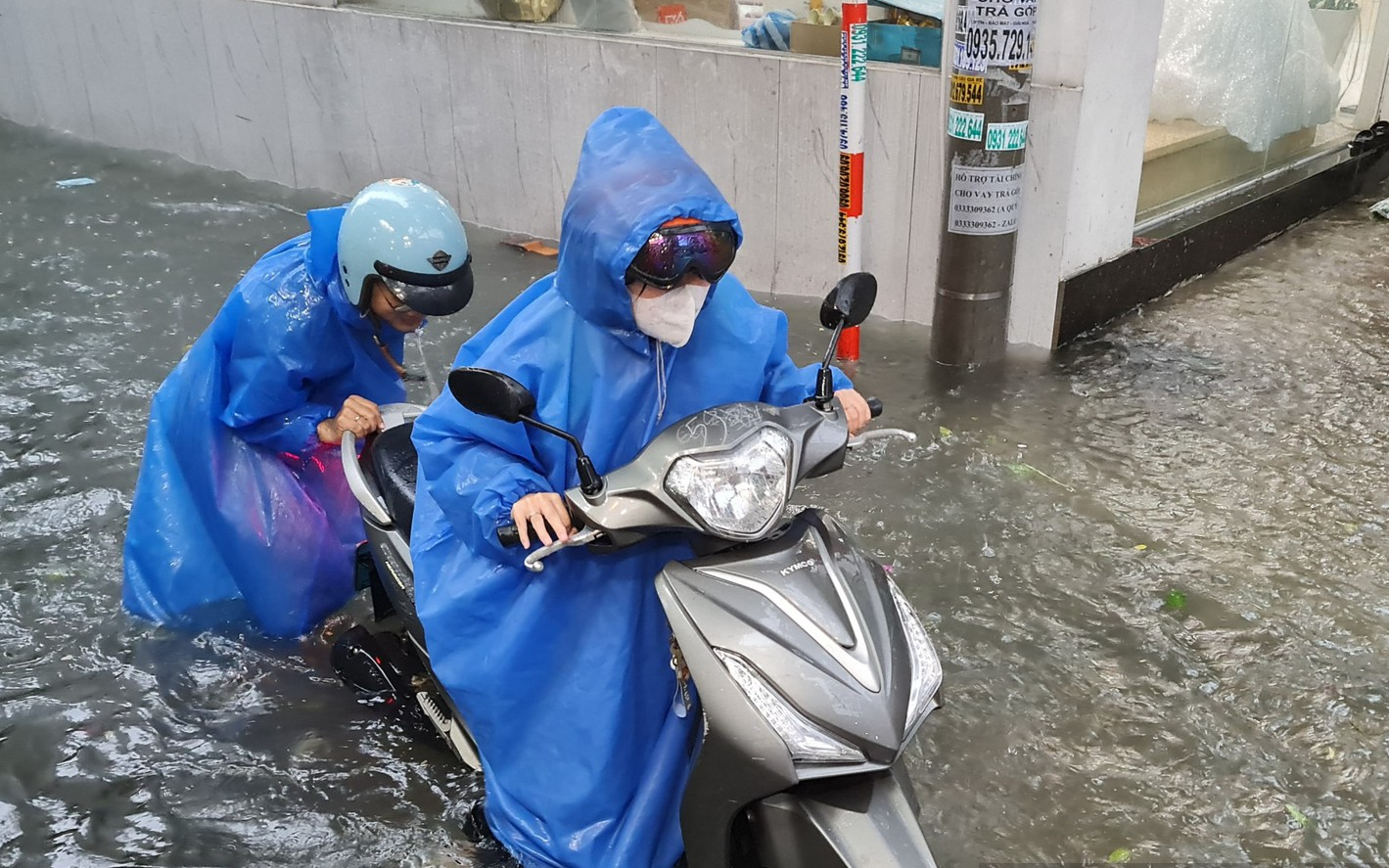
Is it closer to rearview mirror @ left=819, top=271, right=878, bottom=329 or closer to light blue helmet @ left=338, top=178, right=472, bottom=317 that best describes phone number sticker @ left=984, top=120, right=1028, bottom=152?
light blue helmet @ left=338, top=178, right=472, bottom=317

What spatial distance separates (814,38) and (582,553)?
4.45 metres

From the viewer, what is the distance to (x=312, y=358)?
3072 mm

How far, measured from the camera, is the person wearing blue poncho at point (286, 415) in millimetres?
2965

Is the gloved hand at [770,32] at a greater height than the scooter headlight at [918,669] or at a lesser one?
greater

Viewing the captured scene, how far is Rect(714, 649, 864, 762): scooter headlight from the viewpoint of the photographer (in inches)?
71.2

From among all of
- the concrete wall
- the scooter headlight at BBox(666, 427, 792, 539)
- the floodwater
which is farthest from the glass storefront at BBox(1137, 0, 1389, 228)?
the scooter headlight at BBox(666, 427, 792, 539)

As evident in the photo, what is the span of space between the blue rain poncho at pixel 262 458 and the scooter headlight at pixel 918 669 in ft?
5.65

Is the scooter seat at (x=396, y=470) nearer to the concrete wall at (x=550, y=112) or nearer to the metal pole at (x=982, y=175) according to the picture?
the metal pole at (x=982, y=175)

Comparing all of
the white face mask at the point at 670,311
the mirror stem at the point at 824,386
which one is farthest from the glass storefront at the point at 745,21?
the white face mask at the point at 670,311

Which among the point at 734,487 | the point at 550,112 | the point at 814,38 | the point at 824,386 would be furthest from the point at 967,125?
the point at 734,487

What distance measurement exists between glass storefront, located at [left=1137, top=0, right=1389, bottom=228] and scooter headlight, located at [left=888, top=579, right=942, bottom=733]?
443 cm

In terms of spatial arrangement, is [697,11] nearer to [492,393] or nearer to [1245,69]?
[1245,69]

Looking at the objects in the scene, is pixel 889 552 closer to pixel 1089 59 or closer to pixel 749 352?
pixel 749 352

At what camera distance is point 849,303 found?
227 cm
